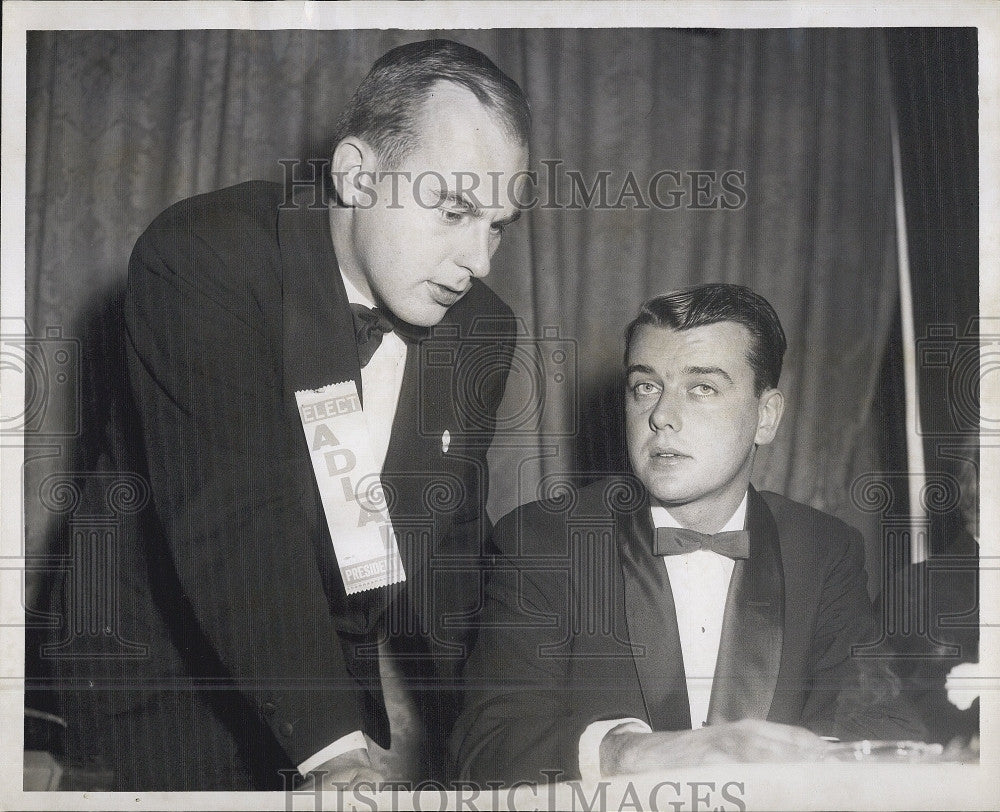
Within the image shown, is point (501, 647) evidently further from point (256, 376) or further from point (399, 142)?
point (399, 142)

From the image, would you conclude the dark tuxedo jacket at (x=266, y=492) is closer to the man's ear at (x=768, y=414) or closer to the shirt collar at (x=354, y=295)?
the shirt collar at (x=354, y=295)

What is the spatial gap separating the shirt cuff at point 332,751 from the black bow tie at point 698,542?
0.97 meters

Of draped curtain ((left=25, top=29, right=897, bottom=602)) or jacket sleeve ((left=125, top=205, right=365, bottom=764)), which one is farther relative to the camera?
draped curtain ((left=25, top=29, right=897, bottom=602))

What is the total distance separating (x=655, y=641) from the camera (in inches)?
108

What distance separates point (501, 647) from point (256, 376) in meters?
1.01

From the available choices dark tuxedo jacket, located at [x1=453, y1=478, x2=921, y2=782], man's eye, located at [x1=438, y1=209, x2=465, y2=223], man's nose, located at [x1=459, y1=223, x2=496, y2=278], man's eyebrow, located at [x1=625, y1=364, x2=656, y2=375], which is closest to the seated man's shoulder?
dark tuxedo jacket, located at [x1=453, y1=478, x2=921, y2=782]

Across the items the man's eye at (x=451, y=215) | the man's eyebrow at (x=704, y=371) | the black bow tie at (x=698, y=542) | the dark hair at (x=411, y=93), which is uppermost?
the dark hair at (x=411, y=93)

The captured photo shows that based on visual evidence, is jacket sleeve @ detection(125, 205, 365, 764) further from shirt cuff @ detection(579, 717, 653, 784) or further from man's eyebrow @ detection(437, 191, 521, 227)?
shirt cuff @ detection(579, 717, 653, 784)

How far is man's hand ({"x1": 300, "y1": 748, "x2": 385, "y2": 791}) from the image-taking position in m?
2.70

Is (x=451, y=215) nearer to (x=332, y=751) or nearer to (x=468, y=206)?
(x=468, y=206)

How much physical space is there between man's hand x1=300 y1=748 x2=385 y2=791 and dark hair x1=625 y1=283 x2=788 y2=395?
131 cm

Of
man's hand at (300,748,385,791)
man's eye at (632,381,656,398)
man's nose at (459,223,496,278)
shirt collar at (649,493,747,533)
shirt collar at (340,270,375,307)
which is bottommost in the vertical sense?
Answer: man's hand at (300,748,385,791)

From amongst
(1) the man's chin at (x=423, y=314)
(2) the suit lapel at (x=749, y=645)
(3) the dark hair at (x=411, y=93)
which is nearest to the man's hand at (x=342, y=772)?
(2) the suit lapel at (x=749, y=645)

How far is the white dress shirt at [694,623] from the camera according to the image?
2.74 meters
